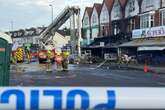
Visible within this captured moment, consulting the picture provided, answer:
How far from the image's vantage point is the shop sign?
182 feet

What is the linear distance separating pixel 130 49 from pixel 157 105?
59.6 meters

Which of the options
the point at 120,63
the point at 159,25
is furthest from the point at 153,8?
the point at 120,63

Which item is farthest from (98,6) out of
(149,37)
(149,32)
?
(149,37)

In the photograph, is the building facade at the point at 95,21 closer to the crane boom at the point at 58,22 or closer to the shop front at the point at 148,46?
the crane boom at the point at 58,22

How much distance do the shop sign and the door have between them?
4502 cm

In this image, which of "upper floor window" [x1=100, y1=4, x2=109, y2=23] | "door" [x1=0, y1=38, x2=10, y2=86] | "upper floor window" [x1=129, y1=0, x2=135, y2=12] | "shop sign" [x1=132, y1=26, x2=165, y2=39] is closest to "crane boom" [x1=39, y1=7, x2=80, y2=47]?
"upper floor window" [x1=100, y1=4, x2=109, y2=23]

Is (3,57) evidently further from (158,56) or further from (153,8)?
(153,8)

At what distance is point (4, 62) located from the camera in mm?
11039

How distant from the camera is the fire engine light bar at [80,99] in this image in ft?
11.1

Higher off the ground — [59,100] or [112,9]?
[112,9]

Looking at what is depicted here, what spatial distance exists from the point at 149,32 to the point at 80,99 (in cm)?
5571

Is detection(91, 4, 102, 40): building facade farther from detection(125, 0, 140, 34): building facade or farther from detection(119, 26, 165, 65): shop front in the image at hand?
detection(119, 26, 165, 65): shop front

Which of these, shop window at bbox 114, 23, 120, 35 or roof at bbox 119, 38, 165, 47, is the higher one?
shop window at bbox 114, 23, 120, 35

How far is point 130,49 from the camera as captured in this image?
62719 mm
